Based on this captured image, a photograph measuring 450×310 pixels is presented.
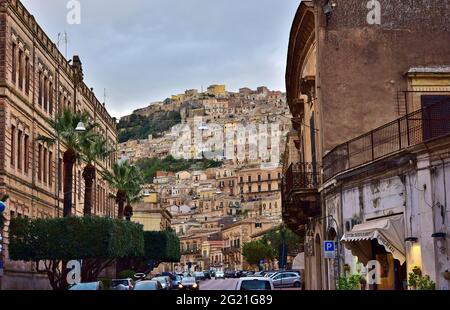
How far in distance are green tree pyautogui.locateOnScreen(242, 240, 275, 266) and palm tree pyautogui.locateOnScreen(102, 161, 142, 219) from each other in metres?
72.2

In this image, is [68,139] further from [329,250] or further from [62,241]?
[329,250]

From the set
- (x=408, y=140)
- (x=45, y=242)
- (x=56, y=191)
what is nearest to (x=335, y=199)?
(x=408, y=140)

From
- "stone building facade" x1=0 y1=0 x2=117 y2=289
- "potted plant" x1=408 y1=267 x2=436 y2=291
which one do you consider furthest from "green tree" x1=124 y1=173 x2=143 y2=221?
"potted plant" x1=408 y1=267 x2=436 y2=291

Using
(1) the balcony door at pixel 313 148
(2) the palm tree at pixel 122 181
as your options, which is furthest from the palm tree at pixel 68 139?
(2) the palm tree at pixel 122 181

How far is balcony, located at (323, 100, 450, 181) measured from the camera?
22375mm

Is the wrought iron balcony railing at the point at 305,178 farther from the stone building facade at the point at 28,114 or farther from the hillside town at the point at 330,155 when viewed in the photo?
the stone building facade at the point at 28,114

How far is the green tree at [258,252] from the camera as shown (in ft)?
458

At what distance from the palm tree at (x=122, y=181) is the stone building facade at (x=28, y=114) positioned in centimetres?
707

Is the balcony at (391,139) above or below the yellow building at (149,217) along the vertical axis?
below

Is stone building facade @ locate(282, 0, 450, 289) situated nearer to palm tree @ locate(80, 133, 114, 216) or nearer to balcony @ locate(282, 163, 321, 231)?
balcony @ locate(282, 163, 321, 231)

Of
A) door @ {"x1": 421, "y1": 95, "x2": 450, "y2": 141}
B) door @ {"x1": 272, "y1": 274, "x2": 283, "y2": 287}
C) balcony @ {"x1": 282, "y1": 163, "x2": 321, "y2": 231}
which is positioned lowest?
door @ {"x1": 272, "y1": 274, "x2": 283, "y2": 287}

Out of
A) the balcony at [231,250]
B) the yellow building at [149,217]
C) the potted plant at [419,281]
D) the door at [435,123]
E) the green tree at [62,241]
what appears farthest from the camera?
the balcony at [231,250]

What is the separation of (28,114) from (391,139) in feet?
87.4
